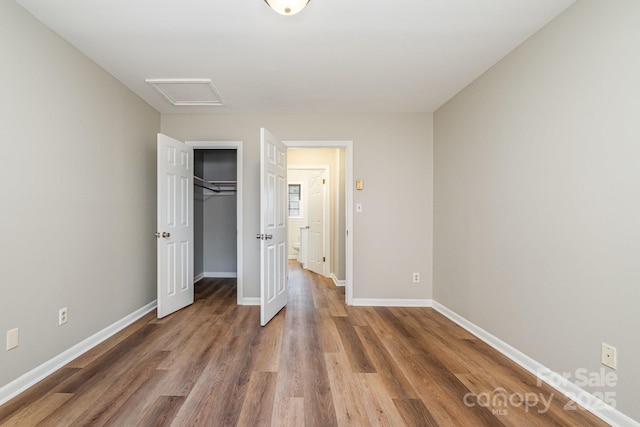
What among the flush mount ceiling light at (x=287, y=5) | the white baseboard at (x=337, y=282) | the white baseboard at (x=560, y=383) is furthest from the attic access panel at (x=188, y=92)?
the white baseboard at (x=560, y=383)

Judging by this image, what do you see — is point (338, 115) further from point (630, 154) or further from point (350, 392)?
point (350, 392)

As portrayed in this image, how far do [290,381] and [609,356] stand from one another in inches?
Result: 71.6

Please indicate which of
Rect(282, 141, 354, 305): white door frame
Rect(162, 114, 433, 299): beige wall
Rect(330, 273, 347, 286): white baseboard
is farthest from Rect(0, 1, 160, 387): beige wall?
Rect(330, 273, 347, 286): white baseboard

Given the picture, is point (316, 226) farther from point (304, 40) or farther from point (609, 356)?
point (609, 356)

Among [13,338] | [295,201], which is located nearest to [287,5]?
[13,338]

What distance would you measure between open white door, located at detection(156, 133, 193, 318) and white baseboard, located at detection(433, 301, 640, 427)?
3132 mm

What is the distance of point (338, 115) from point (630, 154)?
2.66m

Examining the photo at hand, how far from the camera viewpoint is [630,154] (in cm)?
142

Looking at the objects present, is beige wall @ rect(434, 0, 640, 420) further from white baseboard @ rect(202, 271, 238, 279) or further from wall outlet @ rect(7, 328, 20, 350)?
white baseboard @ rect(202, 271, 238, 279)

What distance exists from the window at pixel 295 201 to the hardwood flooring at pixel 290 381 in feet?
14.2

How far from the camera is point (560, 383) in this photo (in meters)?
1.77

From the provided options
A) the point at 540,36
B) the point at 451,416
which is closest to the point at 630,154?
the point at 540,36

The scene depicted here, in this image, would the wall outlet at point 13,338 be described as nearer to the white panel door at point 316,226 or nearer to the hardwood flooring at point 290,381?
the hardwood flooring at point 290,381

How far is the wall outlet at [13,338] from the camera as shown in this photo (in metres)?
1.68
